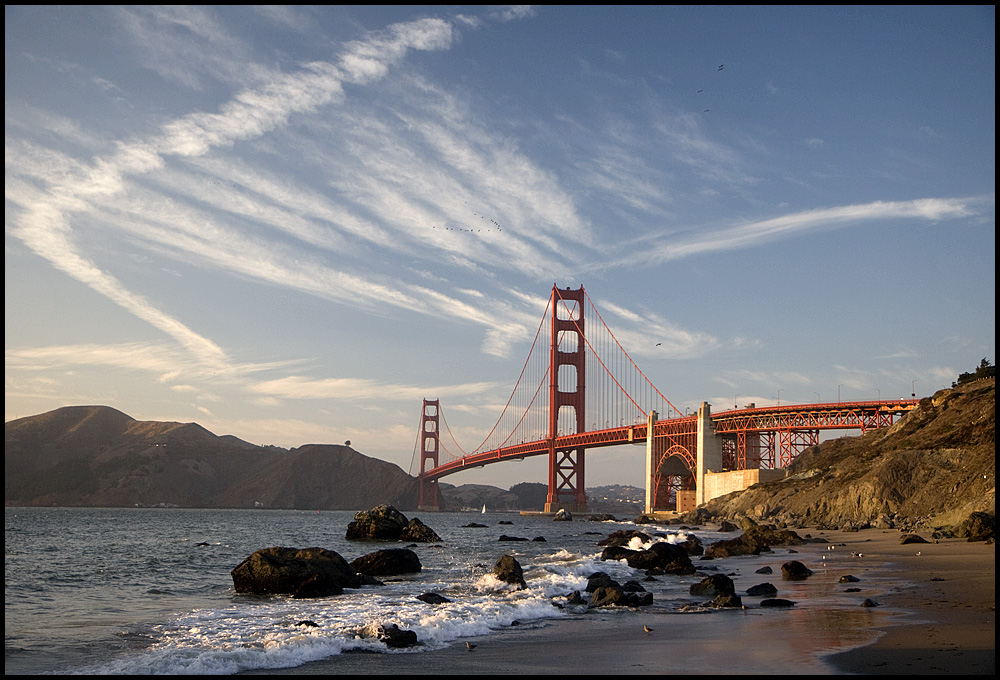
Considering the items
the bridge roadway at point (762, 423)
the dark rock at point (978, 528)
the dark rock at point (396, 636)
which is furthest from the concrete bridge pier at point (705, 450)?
the dark rock at point (396, 636)

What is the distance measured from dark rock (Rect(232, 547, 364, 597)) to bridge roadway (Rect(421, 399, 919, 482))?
55267mm

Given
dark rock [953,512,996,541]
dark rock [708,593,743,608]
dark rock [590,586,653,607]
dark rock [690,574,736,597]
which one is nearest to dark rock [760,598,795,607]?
dark rock [708,593,743,608]

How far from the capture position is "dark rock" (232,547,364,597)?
1895 centimetres

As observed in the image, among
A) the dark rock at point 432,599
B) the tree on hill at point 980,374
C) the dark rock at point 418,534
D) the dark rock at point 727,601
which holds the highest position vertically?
the tree on hill at point 980,374

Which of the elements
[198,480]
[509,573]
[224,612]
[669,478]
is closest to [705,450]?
[669,478]

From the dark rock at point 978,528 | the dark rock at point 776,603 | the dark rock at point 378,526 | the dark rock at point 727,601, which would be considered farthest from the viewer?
the dark rock at point 378,526

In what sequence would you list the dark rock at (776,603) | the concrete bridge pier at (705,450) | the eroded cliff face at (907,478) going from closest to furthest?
the dark rock at (776,603), the eroded cliff face at (907,478), the concrete bridge pier at (705,450)

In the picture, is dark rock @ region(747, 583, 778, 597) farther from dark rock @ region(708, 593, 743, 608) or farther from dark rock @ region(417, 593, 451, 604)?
dark rock @ region(417, 593, 451, 604)

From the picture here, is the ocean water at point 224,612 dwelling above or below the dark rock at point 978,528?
below

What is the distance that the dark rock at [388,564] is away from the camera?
1018 inches

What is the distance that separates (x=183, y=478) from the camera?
182000 millimetres

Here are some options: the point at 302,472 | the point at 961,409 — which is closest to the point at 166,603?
the point at 961,409

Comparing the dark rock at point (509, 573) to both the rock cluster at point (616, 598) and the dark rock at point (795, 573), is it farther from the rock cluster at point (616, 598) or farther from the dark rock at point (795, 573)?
the dark rock at point (795, 573)

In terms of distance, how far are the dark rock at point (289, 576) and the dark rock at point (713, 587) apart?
869cm
